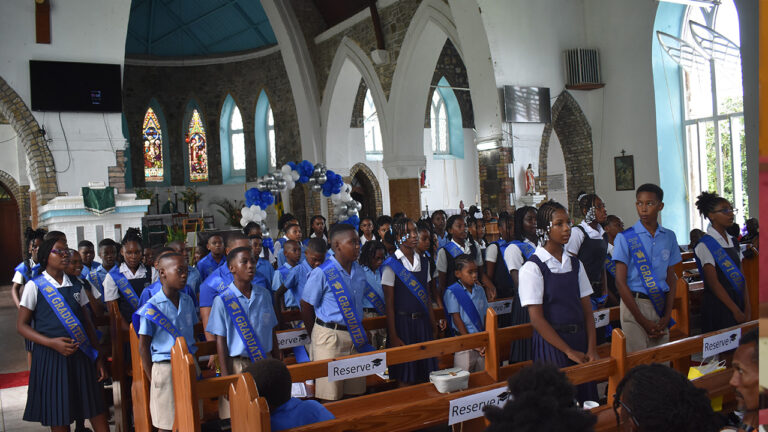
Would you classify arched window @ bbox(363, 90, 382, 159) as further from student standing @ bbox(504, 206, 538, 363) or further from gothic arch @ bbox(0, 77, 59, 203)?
student standing @ bbox(504, 206, 538, 363)

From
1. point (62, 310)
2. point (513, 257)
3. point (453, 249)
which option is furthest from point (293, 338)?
point (513, 257)

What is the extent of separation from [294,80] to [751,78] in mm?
11928

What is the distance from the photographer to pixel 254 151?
21.2m

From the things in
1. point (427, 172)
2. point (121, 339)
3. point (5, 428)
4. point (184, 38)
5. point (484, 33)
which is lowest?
point (5, 428)

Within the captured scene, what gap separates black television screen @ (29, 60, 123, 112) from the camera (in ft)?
31.7

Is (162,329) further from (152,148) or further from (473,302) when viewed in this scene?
(152,148)

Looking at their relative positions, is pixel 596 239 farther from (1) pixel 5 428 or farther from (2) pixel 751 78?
(1) pixel 5 428

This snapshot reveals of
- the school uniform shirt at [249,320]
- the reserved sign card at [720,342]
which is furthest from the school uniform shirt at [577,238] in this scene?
the school uniform shirt at [249,320]

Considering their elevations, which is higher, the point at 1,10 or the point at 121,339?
the point at 1,10

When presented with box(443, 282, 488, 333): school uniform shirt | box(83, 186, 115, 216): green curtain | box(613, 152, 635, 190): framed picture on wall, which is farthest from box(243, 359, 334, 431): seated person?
box(613, 152, 635, 190): framed picture on wall

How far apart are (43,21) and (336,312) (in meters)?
8.36

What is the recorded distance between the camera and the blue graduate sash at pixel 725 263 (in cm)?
458

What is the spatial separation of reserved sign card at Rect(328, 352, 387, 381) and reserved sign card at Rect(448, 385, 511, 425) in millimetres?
614

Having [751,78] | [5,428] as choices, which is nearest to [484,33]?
[751,78]
